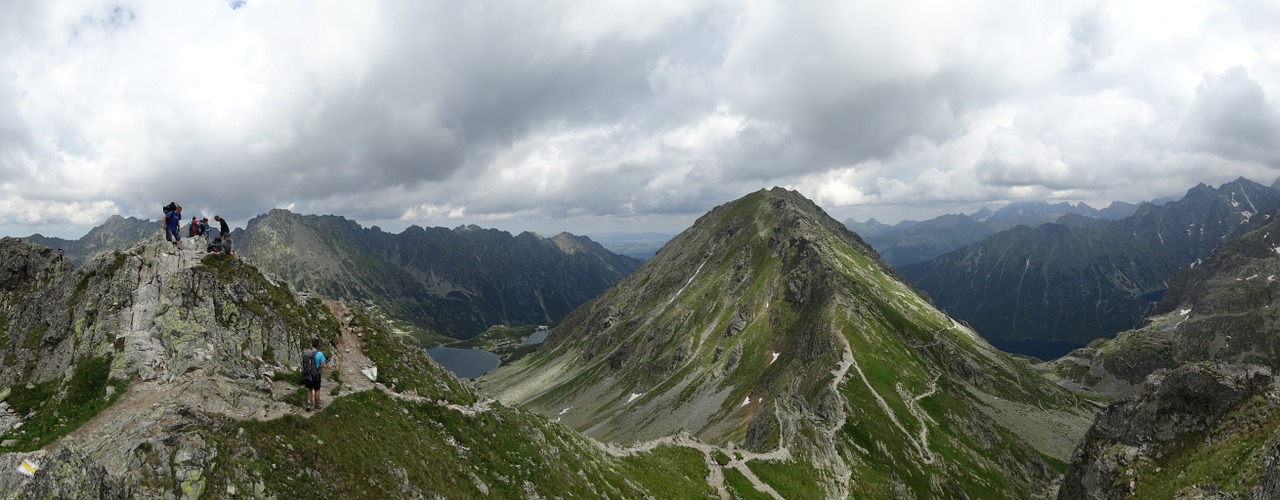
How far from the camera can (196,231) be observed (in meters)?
43.2

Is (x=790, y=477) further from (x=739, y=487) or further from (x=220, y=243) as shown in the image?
(x=220, y=243)

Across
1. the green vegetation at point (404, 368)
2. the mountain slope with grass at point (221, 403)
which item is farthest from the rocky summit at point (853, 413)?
the mountain slope with grass at point (221, 403)

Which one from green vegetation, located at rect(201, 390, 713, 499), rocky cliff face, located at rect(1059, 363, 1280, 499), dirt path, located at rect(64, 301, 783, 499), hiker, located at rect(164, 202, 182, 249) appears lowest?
rocky cliff face, located at rect(1059, 363, 1280, 499)

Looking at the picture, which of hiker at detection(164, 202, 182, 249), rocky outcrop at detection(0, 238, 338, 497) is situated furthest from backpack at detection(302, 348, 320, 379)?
hiker at detection(164, 202, 182, 249)

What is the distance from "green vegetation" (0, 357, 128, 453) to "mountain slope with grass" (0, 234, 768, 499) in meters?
0.10

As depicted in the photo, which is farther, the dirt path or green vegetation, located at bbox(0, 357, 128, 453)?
green vegetation, located at bbox(0, 357, 128, 453)

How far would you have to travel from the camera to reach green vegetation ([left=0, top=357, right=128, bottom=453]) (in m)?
26.0

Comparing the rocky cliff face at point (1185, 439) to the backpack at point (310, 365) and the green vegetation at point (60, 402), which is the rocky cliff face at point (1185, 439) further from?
the green vegetation at point (60, 402)

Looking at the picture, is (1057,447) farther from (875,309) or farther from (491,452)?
(491,452)

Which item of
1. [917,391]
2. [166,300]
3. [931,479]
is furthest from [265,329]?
[917,391]

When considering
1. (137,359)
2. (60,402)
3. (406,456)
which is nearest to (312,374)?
(406,456)

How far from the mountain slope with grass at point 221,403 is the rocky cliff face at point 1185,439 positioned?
147 feet

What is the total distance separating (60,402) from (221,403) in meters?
8.34

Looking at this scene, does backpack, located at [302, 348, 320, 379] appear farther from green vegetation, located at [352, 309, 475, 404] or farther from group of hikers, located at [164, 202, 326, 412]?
green vegetation, located at [352, 309, 475, 404]
